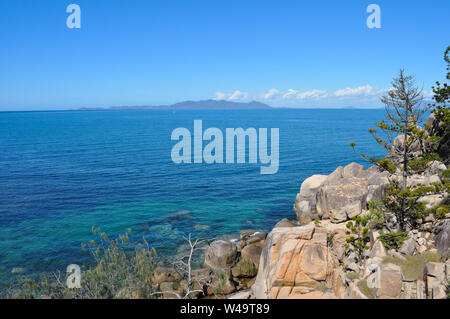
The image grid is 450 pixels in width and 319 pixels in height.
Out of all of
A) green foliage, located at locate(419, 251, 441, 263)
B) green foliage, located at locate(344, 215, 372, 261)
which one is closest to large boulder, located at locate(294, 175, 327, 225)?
green foliage, located at locate(344, 215, 372, 261)

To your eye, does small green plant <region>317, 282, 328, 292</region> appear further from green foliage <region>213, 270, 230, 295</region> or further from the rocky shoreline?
green foliage <region>213, 270, 230, 295</region>

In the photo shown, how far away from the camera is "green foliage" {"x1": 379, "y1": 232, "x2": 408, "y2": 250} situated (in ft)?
64.5

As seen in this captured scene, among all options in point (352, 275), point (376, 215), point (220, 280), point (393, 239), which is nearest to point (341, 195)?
point (376, 215)

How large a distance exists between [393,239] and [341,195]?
10.5 meters

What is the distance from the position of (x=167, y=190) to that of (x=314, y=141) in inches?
2565

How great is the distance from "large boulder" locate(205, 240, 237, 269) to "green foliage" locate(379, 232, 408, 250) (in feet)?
46.3

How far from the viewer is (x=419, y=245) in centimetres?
2006

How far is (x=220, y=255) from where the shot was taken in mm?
29281

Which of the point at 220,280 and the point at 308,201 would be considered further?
the point at 308,201

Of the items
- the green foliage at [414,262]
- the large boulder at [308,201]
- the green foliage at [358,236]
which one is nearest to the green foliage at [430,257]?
the green foliage at [414,262]

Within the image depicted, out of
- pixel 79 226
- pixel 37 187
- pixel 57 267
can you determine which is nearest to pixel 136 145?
pixel 37 187

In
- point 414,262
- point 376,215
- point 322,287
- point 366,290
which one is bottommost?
point 322,287

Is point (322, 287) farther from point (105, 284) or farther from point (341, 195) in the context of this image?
point (105, 284)

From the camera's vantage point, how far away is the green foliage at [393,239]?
64.5ft
